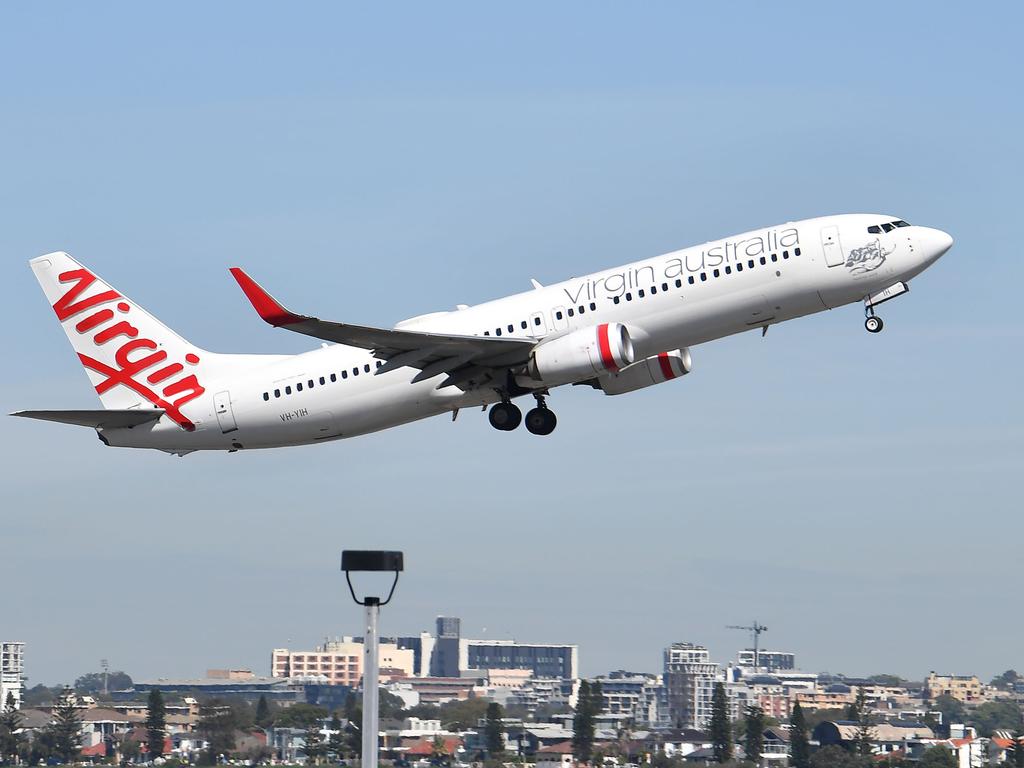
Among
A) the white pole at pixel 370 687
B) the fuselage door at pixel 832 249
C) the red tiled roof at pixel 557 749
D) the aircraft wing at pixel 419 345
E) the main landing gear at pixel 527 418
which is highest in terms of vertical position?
the fuselage door at pixel 832 249

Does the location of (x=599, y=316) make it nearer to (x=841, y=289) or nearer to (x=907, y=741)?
(x=841, y=289)

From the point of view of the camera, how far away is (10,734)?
9619 cm

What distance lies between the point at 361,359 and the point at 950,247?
19984mm

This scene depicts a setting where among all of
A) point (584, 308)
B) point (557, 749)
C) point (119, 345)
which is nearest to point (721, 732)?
point (557, 749)

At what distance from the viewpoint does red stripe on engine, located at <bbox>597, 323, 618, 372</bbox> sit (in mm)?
51719

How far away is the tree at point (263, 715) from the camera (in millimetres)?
94750

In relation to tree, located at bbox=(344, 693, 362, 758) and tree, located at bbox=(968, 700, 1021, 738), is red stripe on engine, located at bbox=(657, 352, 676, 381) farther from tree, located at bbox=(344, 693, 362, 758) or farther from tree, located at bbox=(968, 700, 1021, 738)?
tree, located at bbox=(968, 700, 1021, 738)

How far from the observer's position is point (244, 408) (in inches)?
2279

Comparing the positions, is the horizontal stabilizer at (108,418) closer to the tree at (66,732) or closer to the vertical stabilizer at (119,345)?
the vertical stabilizer at (119,345)

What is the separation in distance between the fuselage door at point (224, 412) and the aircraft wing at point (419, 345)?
21.2 ft

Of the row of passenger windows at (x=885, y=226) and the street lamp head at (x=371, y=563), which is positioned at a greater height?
the row of passenger windows at (x=885, y=226)

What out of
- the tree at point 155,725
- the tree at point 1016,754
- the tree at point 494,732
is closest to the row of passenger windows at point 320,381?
the tree at point 494,732

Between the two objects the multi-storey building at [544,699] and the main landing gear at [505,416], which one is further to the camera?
the multi-storey building at [544,699]

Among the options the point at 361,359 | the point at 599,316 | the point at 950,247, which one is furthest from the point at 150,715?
the point at 950,247
